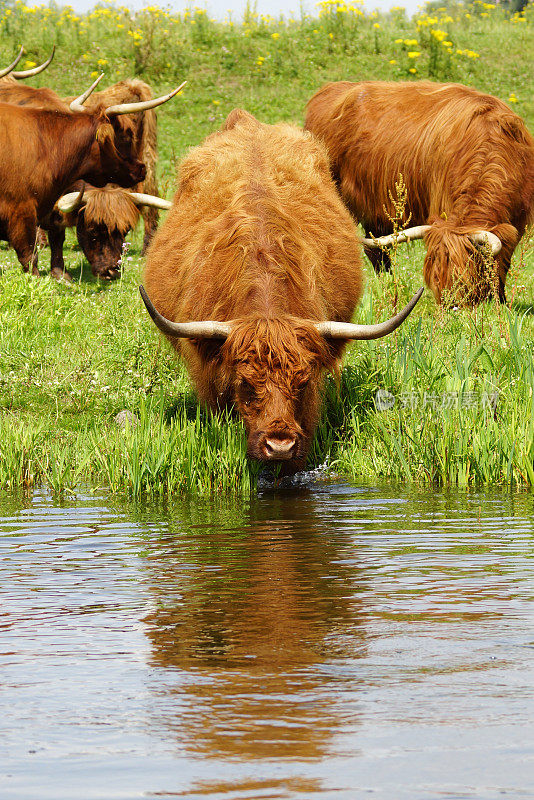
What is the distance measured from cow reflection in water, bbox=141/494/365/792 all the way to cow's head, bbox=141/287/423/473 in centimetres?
56

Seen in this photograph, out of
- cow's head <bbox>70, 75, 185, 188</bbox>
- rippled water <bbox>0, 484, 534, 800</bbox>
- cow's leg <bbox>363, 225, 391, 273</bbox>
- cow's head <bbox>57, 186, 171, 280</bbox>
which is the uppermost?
cow's head <bbox>70, 75, 185, 188</bbox>

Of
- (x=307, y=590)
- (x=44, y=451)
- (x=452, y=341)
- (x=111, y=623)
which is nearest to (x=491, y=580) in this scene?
(x=307, y=590)

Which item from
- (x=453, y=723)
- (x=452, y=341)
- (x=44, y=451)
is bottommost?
(x=453, y=723)

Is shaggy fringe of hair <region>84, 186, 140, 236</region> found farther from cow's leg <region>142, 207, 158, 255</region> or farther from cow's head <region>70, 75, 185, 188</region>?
cow's leg <region>142, 207, 158, 255</region>

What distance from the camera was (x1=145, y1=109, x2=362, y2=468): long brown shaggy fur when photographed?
5465 mm

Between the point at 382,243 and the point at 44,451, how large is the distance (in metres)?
2.85

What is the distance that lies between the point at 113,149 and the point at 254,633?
9537 millimetres

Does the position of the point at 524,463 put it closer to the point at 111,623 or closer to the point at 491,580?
the point at 491,580

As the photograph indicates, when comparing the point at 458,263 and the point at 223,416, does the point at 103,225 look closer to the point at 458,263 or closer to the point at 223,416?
the point at 458,263

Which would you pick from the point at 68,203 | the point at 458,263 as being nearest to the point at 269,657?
the point at 458,263

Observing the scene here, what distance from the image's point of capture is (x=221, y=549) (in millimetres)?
4332

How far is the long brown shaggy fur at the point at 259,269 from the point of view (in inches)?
215

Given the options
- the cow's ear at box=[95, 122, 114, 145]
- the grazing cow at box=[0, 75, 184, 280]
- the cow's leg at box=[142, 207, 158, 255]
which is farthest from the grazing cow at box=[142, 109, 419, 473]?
the cow's leg at box=[142, 207, 158, 255]

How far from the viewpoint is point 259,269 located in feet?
18.9
